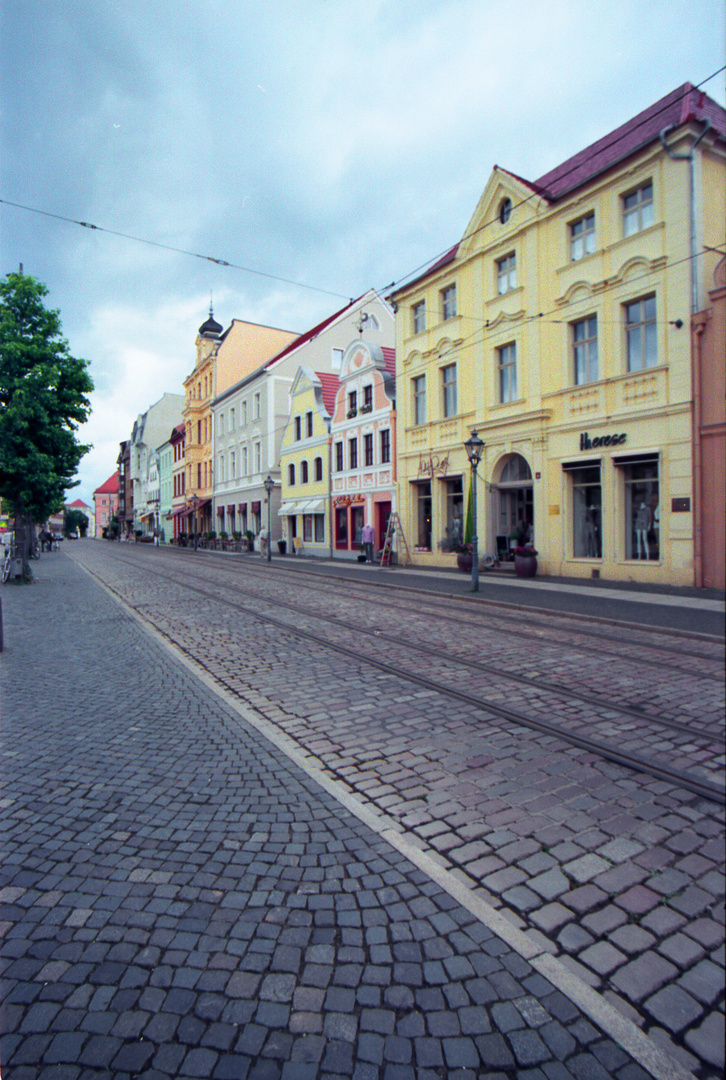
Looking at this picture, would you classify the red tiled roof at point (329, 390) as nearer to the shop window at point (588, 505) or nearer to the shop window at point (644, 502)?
the shop window at point (588, 505)

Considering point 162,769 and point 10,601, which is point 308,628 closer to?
point 162,769

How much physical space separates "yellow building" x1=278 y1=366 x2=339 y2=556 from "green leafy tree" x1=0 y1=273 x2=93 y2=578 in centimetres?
1247

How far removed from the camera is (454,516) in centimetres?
1952

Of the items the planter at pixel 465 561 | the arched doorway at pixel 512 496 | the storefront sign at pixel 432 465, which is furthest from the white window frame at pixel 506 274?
the planter at pixel 465 561

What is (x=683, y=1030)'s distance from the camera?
56.2 inches

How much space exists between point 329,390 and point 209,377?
21510 millimetres

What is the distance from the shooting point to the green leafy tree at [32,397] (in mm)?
15969

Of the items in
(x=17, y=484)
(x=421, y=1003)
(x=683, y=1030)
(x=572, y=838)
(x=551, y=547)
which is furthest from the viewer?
(x=17, y=484)

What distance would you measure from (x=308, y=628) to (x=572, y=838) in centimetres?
609

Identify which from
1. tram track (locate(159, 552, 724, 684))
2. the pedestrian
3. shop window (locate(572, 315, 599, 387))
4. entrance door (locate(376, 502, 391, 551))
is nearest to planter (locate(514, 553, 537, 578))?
tram track (locate(159, 552, 724, 684))

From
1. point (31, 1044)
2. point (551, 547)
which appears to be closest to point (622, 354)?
point (31, 1044)

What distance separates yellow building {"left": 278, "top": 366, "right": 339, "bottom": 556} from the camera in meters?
28.0

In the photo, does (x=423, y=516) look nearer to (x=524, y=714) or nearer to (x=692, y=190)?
(x=524, y=714)

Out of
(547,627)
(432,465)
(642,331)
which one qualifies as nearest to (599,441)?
(642,331)
